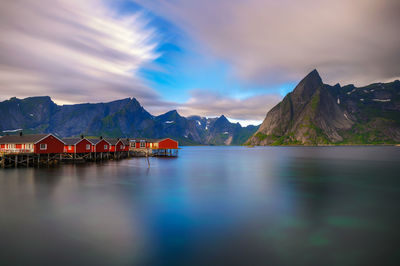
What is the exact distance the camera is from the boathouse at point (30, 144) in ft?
216

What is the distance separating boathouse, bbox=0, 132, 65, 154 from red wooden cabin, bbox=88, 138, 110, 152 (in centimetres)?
1747

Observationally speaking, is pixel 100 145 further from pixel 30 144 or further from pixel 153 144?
pixel 153 144

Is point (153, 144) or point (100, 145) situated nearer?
point (100, 145)

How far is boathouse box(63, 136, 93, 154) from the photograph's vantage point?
79688 mm

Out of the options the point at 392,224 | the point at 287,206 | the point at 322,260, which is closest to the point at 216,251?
the point at 322,260

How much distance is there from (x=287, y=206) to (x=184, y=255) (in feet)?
56.6

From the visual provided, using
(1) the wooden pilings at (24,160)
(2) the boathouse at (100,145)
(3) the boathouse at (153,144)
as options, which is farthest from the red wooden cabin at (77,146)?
(3) the boathouse at (153,144)

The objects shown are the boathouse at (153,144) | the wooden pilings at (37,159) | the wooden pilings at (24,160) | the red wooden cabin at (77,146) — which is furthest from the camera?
the boathouse at (153,144)

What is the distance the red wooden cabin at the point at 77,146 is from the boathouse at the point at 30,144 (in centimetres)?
776

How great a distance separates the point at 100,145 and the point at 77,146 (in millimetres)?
12490

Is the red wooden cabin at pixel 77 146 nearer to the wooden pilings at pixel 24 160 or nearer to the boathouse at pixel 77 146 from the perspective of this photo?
the boathouse at pixel 77 146

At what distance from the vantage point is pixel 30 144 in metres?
65.8

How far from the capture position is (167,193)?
3541 cm

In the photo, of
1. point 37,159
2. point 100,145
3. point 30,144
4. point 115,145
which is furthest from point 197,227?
point 115,145
